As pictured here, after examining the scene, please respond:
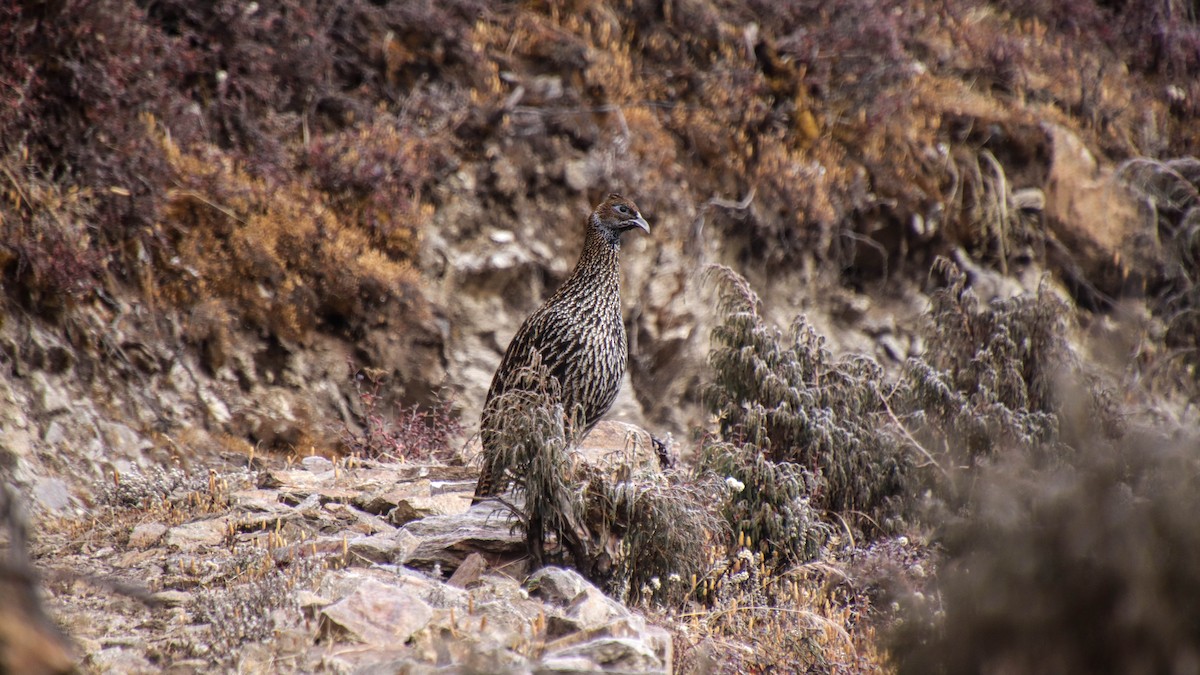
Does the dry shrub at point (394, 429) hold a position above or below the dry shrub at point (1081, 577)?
below

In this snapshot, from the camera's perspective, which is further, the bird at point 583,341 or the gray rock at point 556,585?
the bird at point 583,341

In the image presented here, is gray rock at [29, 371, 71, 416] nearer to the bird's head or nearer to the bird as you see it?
the bird

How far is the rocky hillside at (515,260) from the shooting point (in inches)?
201

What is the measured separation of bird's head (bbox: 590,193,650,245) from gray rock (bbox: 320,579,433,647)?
330 cm

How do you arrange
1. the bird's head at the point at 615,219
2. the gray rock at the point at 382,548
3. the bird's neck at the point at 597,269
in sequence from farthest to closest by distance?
the bird's head at the point at 615,219 < the bird's neck at the point at 597,269 < the gray rock at the point at 382,548

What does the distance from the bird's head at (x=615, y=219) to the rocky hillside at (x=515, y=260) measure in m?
1.05

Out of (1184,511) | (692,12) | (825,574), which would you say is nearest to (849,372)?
(825,574)

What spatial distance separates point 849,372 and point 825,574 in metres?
2.28

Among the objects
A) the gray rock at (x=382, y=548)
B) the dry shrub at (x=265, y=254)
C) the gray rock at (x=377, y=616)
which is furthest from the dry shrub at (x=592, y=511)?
the dry shrub at (x=265, y=254)

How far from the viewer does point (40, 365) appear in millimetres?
7523

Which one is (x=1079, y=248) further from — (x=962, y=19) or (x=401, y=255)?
(x=401, y=255)

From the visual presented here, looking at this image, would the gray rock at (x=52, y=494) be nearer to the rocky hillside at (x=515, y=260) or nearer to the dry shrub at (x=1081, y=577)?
the rocky hillside at (x=515, y=260)

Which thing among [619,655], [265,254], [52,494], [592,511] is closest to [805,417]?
[592,511]

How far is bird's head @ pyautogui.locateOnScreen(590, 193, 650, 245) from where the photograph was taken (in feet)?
22.4
